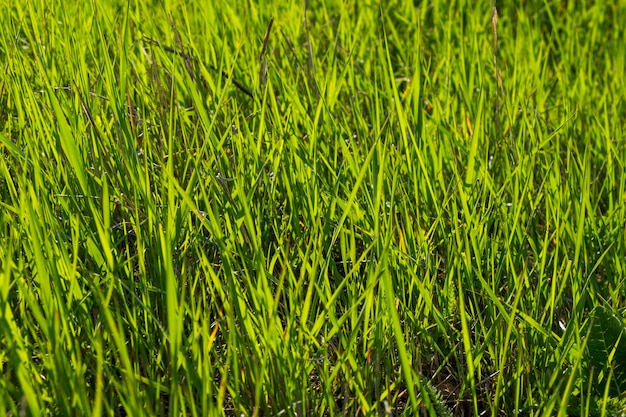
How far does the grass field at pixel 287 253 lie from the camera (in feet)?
3.27

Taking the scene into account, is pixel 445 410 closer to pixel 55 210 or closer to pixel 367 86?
pixel 55 210

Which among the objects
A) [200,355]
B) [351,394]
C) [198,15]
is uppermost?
[198,15]

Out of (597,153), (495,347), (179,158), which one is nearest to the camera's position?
(495,347)

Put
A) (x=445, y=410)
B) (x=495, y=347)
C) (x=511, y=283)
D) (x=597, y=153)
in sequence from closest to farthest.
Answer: (x=445, y=410) < (x=495, y=347) < (x=511, y=283) < (x=597, y=153)

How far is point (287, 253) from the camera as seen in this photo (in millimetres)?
1279

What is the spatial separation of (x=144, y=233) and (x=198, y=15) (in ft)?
3.24

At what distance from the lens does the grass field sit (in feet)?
3.27

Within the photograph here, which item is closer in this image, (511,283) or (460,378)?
(460,378)

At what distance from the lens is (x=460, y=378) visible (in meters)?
1.16

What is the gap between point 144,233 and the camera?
1246mm

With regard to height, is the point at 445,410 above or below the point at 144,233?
below

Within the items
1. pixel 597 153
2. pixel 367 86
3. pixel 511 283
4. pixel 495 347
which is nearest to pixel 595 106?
pixel 597 153

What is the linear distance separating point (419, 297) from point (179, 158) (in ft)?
1.75

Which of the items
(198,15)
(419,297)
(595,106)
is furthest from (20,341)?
(595,106)
